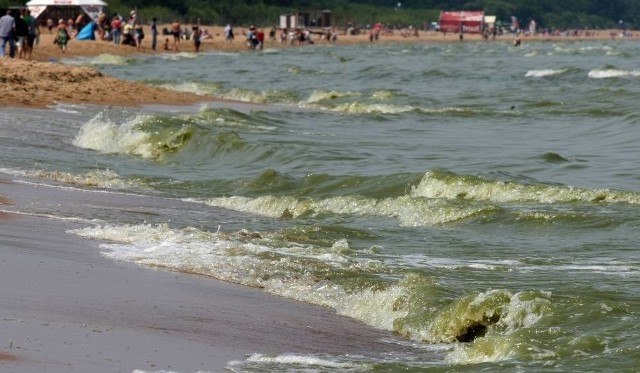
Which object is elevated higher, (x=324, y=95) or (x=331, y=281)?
(x=331, y=281)

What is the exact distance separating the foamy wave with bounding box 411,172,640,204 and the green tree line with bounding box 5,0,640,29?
259 feet

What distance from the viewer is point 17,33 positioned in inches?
1475

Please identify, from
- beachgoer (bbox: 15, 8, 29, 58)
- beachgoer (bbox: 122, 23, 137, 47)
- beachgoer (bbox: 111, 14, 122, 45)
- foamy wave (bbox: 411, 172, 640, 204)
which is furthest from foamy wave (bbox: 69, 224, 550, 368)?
beachgoer (bbox: 111, 14, 122, 45)

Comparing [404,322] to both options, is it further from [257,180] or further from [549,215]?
[257,180]

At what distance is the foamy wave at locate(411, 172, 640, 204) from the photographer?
54.4 feet

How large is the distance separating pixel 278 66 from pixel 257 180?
42.4 m

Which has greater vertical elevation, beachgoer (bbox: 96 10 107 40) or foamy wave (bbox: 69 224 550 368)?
foamy wave (bbox: 69 224 550 368)

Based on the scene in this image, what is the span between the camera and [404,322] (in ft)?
31.2

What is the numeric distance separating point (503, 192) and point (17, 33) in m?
23.1

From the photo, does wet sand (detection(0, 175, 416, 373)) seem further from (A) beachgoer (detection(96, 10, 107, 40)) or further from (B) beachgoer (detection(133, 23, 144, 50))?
(A) beachgoer (detection(96, 10, 107, 40))

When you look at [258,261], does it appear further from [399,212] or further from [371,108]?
[371,108]

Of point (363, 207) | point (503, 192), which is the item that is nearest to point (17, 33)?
point (503, 192)

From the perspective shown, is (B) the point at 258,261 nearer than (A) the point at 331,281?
No

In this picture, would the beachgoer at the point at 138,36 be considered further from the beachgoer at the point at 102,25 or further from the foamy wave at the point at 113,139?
the foamy wave at the point at 113,139
